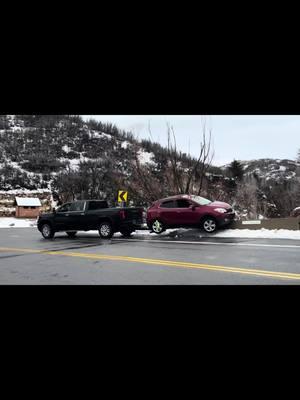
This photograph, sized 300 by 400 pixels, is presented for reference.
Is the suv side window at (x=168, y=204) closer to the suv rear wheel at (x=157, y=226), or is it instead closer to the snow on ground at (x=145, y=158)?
the suv rear wheel at (x=157, y=226)

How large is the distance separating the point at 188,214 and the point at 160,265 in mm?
8179

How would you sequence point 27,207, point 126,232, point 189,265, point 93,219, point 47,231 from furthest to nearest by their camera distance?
point 27,207, point 47,231, point 126,232, point 93,219, point 189,265

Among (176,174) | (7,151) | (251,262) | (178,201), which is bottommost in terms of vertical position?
(251,262)

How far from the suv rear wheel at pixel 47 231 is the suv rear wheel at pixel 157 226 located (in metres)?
4.67

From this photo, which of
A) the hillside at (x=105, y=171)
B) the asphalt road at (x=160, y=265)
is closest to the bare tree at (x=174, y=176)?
→ the hillside at (x=105, y=171)

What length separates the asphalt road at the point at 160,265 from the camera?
761cm

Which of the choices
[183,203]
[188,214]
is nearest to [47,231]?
[183,203]

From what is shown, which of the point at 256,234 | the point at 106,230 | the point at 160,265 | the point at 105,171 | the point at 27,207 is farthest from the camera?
the point at 105,171

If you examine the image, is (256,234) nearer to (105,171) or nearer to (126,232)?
(126,232)

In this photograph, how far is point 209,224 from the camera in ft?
57.0
